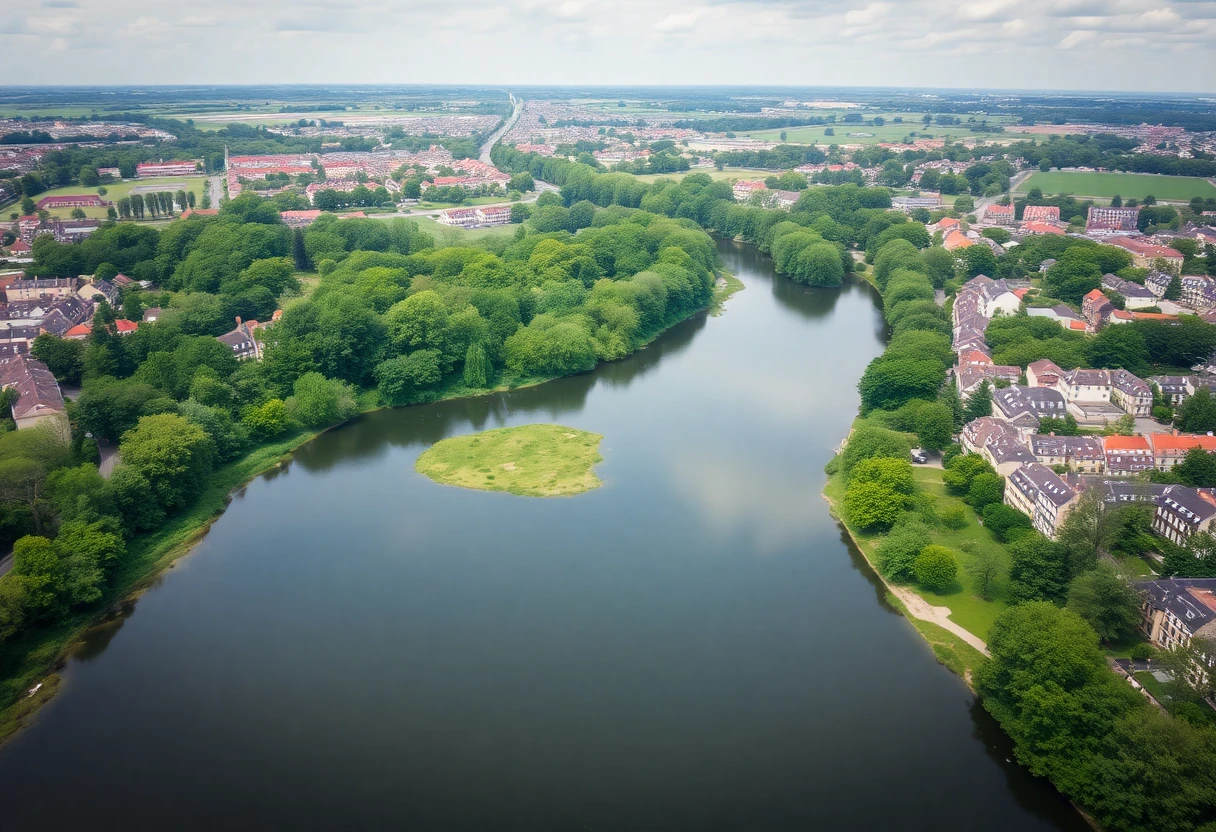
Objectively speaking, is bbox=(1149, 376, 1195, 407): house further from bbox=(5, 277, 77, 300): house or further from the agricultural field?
the agricultural field

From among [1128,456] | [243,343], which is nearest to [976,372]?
[1128,456]

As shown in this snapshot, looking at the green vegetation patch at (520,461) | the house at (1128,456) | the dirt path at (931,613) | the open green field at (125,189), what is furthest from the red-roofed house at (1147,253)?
the open green field at (125,189)

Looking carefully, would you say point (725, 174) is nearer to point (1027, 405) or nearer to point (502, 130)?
point (502, 130)

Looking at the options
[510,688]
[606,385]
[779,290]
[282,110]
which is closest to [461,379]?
[606,385]

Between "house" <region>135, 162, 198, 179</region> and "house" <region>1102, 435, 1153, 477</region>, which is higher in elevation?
"house" <region>135, 162, 198, 179</region>

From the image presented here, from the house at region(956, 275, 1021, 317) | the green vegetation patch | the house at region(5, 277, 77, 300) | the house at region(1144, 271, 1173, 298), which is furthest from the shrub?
the house at region(5, 277, 77, 300)

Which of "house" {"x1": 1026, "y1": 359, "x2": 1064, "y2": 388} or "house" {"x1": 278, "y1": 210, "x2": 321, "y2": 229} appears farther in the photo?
"house" {"x1": 278, "y1": 210, "x2": 321, "y2": 229}

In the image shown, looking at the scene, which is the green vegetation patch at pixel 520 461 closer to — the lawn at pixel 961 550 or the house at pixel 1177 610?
the lawn at pixel 961 550
